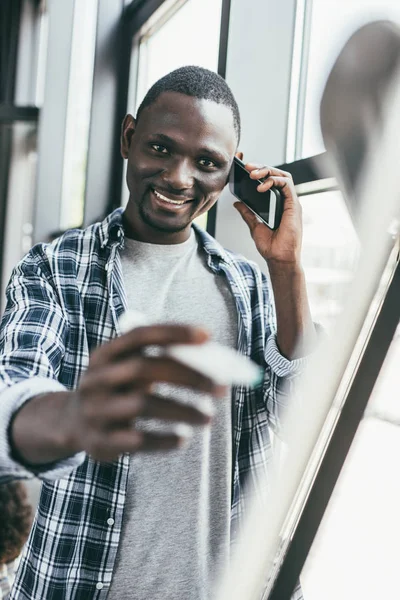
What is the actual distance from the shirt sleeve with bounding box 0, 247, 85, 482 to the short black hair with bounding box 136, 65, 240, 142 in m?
0.38

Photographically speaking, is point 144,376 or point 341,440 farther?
point 341,440

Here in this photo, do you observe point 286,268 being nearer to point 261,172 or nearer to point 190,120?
point 261,172

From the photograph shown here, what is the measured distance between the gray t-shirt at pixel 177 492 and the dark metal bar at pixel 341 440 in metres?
0.40

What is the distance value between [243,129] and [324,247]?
39 centimetres

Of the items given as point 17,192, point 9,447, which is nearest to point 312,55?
point 9,447

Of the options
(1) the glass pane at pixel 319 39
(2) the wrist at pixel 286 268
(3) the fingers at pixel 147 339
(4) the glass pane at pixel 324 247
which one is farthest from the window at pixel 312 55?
(3) the fingers at pixel 147 339

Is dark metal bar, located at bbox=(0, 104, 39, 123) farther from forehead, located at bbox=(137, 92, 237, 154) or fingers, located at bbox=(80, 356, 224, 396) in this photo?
fingers, located at bbox=(80, 356, 224, 396)

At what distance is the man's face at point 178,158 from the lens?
3.25 feet

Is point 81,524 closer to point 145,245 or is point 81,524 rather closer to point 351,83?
point 145,245

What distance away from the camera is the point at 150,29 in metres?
2.27

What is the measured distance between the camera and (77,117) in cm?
286

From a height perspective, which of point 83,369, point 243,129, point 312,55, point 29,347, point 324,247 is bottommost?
point 83,369

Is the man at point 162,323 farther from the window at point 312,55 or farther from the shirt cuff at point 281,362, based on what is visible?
the window at point 312,55

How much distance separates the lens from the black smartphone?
3.28 feet
